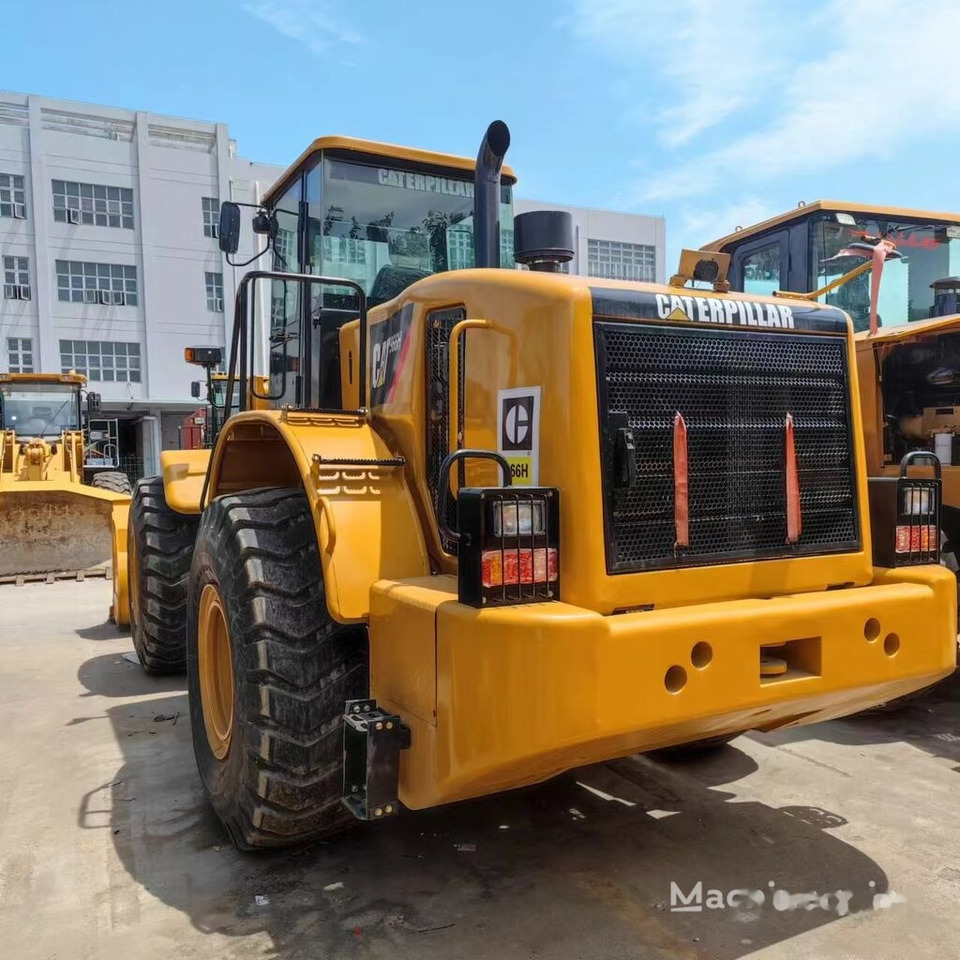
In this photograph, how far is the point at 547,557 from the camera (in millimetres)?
2625

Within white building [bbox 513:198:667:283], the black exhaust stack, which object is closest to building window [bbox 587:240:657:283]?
white building [bbox 513:198:667:283]

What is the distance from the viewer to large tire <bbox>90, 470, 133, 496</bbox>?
14.3 m

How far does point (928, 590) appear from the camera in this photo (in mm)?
3047

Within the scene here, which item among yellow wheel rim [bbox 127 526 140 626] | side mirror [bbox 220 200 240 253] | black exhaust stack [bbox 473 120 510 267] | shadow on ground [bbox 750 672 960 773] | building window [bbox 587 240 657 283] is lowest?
shadow on ground [bbox 750 672 960 773]

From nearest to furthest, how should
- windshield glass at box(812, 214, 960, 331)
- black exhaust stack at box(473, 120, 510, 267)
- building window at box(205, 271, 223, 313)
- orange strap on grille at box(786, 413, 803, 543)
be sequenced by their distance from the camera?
orange strap on grille at box(786, 413, 803, 543) < black exhaust stack at box(473, 120, 510, 267) < windshield glass at box(812, 214, 960, 331) < building window at box(205, 271, 223, 313)

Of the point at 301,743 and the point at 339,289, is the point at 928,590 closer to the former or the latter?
the point at 301,743

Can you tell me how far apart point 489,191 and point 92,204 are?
3090cm

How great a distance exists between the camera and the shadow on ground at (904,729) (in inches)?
182

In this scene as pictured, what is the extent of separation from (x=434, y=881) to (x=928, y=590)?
1.95 meters

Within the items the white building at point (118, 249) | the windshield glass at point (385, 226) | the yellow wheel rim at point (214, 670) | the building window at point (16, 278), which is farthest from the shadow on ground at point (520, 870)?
the building window at point (16, 278)

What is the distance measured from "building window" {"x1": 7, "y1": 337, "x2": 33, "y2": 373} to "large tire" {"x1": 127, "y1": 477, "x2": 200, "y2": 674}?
87.7ft

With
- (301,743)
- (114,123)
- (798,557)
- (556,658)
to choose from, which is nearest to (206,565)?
(301,743)

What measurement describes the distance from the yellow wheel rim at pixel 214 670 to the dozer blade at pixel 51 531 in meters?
7.39

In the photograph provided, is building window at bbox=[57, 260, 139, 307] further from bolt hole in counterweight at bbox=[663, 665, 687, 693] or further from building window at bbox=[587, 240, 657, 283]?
bolt hole in counterweight at bbox=[663, 665, 687, 693]
